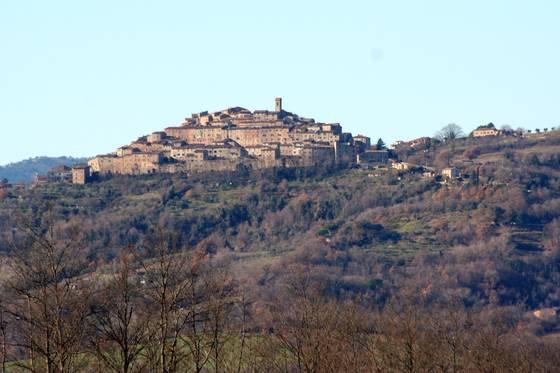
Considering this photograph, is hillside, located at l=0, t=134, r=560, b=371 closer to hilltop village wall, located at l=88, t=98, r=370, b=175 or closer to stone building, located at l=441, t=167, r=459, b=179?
stone building, located at l=441, t=167, r=459, b=179

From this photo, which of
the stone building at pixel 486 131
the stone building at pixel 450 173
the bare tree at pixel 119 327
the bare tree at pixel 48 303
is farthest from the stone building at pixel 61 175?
the bare tree at pixel 48 303

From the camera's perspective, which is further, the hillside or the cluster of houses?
the cluster of houses

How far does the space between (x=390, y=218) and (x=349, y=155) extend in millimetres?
11938

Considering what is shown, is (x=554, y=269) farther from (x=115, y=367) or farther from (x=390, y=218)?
(x=115, y=367)

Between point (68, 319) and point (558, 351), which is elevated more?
point (68, 319)

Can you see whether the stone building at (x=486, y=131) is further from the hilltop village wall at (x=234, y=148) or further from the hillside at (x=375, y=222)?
the hilltop village wall at (x=234, y=148)

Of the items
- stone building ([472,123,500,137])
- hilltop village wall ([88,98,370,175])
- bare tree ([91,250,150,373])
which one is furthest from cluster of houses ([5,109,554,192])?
bare tree ([91,250,150,373])

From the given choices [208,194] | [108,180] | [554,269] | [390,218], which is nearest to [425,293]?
[554,269]

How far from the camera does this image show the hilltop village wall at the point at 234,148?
366 feet

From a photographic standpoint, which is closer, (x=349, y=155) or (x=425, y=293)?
(x=425, y=293)

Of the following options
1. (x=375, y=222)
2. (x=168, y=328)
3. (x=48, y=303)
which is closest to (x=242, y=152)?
(x=375, y=222)

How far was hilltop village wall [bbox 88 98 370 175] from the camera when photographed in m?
112

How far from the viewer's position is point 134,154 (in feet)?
368

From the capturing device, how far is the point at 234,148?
11269 centimetres
